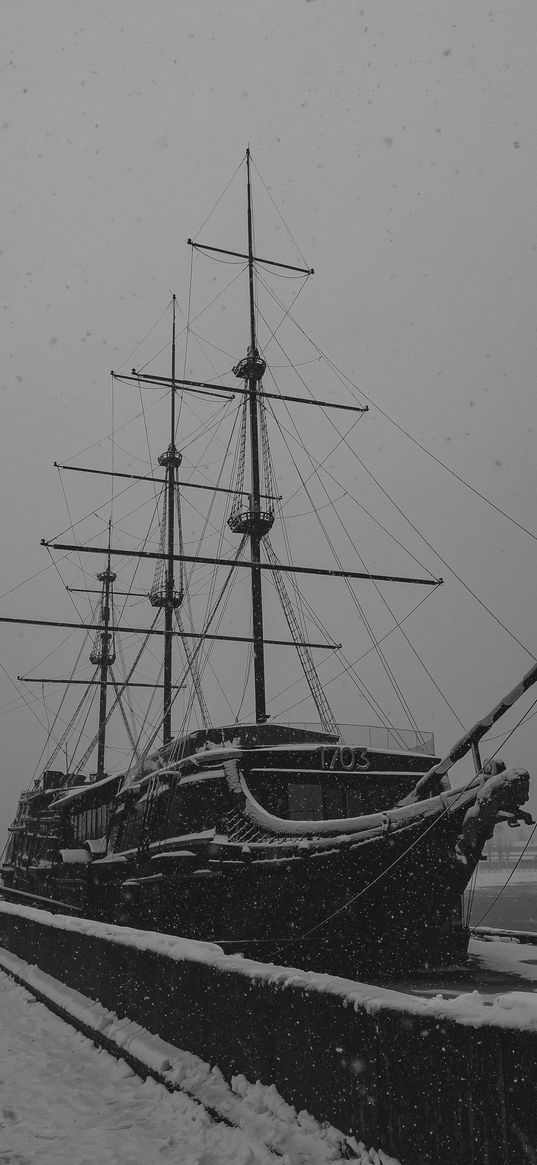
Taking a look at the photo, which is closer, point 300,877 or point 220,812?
point 300,877

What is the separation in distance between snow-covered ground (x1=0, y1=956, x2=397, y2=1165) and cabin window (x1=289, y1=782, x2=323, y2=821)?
6.78 metres

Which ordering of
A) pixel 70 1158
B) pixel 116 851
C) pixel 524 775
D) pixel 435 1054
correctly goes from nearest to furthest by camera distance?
1. pixel 435 1054
2. pixel 70 1158
3. pixel 524 775
4. pixel 116 851

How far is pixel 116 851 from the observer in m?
20.0

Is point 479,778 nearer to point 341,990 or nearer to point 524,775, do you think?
point 524,775

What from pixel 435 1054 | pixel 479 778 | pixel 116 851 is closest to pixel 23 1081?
pixel 435 1054

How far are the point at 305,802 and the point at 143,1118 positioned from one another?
853cm

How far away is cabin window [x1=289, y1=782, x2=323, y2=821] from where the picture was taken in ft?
43.9

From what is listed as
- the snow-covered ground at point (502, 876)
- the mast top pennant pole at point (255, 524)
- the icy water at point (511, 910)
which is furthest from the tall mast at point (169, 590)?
the snow-covered ground at point (502, 876)

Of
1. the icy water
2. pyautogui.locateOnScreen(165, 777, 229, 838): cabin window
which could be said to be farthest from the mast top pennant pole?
the icy water

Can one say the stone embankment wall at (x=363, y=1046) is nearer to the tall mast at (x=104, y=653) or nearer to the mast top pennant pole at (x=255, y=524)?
the mast top pennant pole at (x=255, y=524)

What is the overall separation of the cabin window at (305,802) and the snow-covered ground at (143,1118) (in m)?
6.78

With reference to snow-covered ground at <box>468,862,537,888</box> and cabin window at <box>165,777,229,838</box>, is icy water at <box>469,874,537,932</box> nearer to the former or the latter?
snow-covered ground at <box>468,862,537,888</box>

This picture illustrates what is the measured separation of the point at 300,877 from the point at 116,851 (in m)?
9.67

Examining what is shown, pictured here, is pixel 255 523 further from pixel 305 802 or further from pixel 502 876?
pixel 502 876
